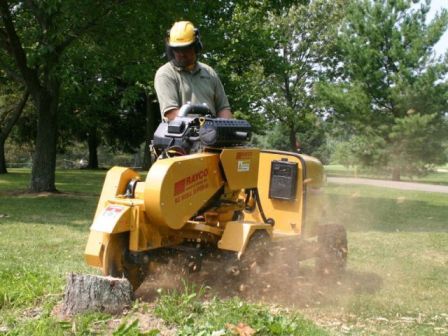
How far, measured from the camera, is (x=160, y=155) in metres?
4.95

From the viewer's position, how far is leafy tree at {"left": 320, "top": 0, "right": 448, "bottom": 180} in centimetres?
2670

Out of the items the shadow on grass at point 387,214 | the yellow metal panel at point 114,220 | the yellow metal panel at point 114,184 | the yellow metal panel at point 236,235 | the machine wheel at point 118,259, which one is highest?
the yellow metal panel at point 114,184

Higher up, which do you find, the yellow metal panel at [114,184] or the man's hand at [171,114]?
the man's hand at [171,114]

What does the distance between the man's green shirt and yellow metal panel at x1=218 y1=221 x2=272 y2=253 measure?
116 cm

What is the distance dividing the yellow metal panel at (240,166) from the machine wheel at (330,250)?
112cm

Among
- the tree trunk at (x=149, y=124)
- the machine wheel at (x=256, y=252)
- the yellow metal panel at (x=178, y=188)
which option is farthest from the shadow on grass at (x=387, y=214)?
the tree trunk at (x=149, y=124)

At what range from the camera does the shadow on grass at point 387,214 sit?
10812 mm

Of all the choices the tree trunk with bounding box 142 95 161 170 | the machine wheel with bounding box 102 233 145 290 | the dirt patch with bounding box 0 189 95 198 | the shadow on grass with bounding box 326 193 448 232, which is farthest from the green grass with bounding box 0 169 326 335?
the tree trunk with bounding box 142 95 161 170

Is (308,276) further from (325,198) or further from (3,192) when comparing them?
(3,192)

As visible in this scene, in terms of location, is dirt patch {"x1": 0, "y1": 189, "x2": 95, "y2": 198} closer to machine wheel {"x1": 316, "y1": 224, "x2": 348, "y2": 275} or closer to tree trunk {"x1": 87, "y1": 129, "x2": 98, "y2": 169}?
machine wheel {"x1": 316, "y1": 224, "x2": 348, "y2": 275}

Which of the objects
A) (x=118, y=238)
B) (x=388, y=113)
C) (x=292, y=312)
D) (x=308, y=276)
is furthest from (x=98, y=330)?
(x=388, y=113)

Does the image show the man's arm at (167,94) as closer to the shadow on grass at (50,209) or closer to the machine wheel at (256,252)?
the machine wheel at (256,252)

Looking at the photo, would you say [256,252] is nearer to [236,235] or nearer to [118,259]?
[236,235]

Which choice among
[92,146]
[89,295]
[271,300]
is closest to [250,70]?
[92,146]
